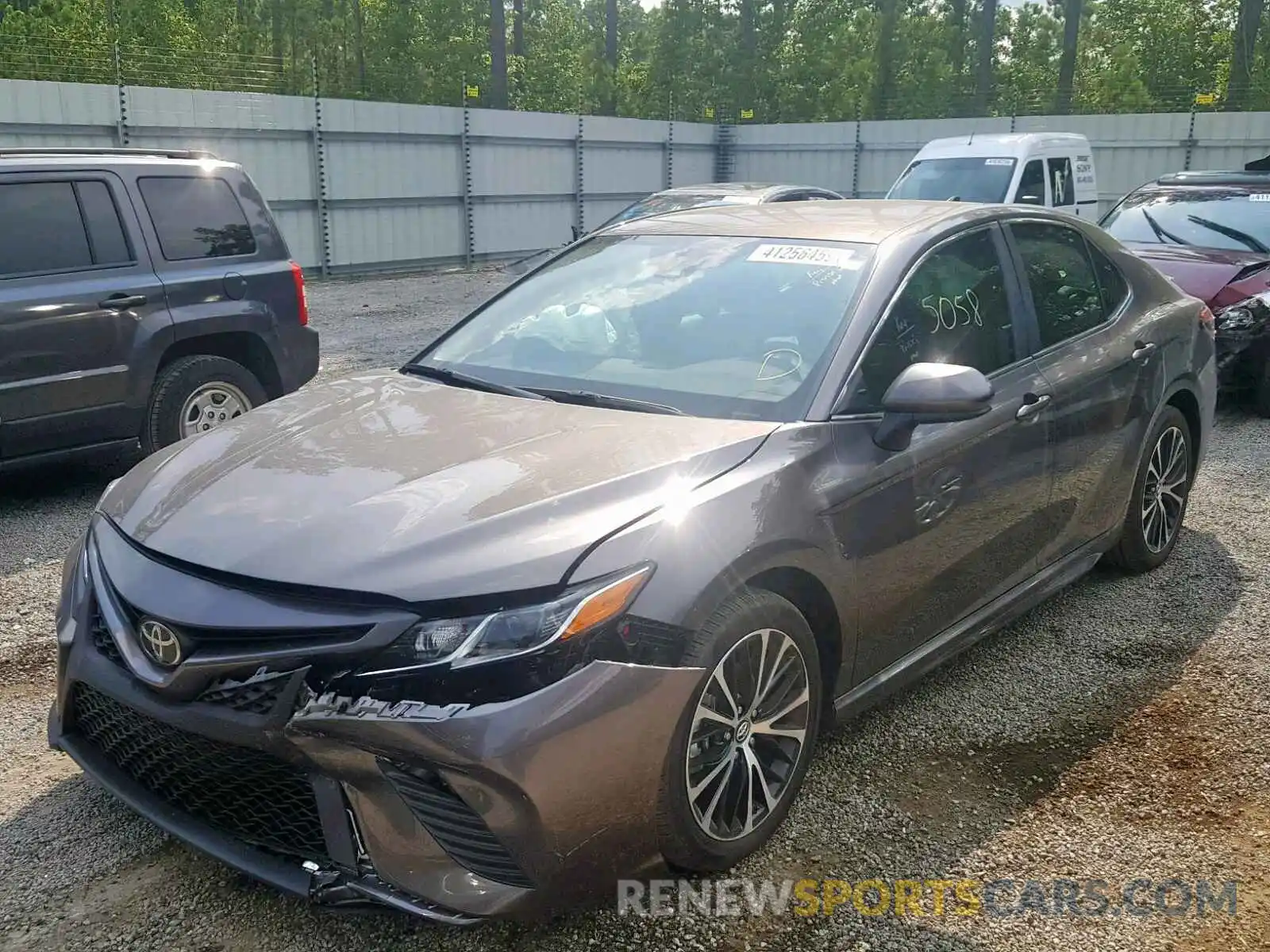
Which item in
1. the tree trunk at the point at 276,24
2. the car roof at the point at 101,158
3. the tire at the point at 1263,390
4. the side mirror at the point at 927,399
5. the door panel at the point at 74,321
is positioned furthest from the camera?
the tree trunk at the point at 276,24

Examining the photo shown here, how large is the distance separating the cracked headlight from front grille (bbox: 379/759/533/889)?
22cm

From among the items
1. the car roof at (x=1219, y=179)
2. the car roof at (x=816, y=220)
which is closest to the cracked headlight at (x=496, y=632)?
the car roof at (x=816, y=220)

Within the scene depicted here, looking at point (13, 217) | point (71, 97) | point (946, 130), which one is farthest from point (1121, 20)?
point (13, 217)

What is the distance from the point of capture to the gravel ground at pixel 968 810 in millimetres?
2660

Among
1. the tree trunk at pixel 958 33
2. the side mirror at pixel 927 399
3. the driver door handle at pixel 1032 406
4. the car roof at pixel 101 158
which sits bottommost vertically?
the driver door handle at pixel 1032 406

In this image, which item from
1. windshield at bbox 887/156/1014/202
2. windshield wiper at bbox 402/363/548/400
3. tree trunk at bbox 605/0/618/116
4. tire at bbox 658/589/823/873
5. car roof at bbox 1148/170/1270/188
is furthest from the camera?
tree trunk at bbox 605/0/618/116

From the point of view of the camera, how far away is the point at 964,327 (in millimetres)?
3725

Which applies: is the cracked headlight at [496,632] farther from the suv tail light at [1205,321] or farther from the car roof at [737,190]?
the car roof at [737,190]

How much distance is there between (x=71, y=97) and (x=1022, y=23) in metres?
34.5

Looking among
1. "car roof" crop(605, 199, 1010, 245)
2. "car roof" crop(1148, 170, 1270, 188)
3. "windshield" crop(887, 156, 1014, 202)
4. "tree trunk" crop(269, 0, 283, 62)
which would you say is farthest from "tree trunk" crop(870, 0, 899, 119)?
"car roof" crop(605, 199, 1010, 245)

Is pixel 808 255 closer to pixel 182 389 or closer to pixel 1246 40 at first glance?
pixel 182 389

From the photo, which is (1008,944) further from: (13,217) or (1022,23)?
(1022,23)

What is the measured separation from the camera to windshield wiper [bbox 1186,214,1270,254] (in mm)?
8484

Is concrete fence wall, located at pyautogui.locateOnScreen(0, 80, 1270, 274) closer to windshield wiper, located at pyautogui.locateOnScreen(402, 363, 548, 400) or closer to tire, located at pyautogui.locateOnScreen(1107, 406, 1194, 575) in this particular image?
windshield wiper, located at pyautogui.locateOnScreen(402, 363, 548, 400)
